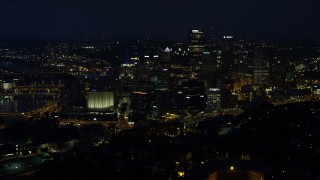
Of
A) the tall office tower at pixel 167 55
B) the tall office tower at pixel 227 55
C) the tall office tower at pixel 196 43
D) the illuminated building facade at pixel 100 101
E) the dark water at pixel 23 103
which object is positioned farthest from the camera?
the tall office tower at pixel 227 55

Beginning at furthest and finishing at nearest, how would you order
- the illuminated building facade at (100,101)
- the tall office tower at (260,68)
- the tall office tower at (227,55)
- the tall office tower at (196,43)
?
the tall office tower at (227,55) < the tall office tower at (196,43) < the tall office tower at (260,68) < the illuminated building facade at (100,101)

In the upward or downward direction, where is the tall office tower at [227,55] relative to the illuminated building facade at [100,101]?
upward

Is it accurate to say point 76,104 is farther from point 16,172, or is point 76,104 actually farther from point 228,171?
point 228,171

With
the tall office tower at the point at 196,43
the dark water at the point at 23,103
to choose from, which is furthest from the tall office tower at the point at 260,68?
the dark water at the point at 23,103

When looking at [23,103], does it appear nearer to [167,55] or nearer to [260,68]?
[167,55]

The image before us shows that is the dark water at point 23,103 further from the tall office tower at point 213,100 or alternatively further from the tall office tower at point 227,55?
the tall office tower at point 227,55

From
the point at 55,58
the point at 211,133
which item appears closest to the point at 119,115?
the point at 211,133

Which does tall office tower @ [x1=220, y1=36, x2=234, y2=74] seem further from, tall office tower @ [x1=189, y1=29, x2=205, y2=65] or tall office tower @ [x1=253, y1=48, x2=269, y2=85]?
tall office tower @ [x1=189, y1=29, x2=205, y2=65]

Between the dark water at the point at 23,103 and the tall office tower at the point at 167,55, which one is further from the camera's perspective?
the tall office tower at the point at 167,55
